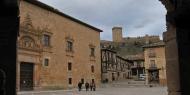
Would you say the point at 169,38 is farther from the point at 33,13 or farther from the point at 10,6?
the point at 33,13

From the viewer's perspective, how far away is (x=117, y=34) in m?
122

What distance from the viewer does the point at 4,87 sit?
4273mm

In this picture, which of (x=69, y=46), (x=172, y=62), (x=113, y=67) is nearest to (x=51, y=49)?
(x=69, y=46)

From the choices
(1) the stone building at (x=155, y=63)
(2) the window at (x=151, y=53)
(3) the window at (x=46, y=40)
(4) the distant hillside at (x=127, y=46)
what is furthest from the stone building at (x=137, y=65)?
(3) the window at (x=46, y=40)

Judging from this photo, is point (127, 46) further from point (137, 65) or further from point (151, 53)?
point (151, 53)

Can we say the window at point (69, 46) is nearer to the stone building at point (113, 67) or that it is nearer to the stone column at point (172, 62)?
the stone building at point (113, 67)

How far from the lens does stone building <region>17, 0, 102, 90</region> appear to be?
39.2m

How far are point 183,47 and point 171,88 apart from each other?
29.9 inches

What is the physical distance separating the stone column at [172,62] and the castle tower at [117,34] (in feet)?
373

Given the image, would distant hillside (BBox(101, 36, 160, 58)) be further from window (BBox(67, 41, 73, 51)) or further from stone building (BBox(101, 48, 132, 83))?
A: window (BBox(67, 41, 73, 51))

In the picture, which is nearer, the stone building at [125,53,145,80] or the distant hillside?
the stone building at [125,53,145,80]

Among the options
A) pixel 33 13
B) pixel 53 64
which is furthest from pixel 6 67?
pixel 53 64

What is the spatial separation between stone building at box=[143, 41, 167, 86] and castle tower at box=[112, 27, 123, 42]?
48370 millimetres

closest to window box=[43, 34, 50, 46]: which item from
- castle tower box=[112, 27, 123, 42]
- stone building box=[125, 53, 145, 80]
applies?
stone building box=[125, 53, 145, 80]
